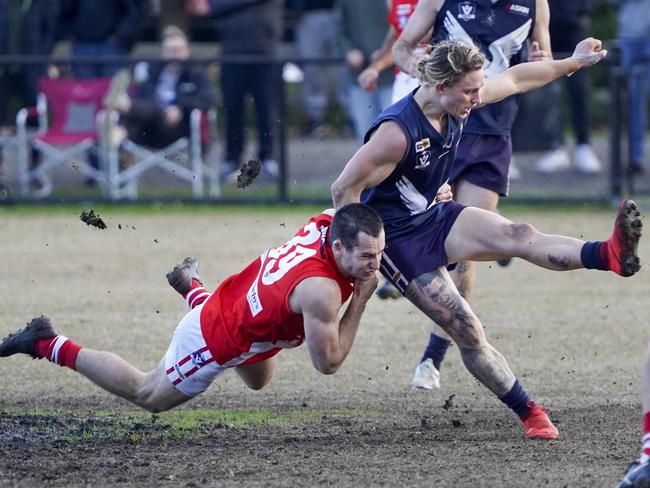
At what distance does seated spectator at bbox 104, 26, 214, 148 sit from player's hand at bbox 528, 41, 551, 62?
6800 millimetres

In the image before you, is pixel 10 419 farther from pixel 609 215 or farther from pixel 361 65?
pixel 609 215

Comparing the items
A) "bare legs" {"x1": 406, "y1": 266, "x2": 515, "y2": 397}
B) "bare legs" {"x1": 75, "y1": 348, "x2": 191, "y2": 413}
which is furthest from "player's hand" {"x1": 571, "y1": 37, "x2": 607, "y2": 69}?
"bare legs" {"x1": 75, "y1": 348, "x2": 191, "y2": 413}

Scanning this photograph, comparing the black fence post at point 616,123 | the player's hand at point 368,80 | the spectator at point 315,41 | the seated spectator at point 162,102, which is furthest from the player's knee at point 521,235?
the spectator at point 315,41

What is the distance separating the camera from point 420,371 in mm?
7445

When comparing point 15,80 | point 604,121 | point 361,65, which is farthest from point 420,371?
point 604,121

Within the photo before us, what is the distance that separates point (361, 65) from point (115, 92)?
8.88 ft

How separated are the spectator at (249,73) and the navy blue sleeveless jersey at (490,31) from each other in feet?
20.6

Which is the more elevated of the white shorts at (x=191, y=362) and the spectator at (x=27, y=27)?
the spectator at (x=27, y=27)

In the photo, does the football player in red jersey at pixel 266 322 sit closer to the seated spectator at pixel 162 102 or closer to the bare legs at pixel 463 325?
the bare legs at pixel 463 325

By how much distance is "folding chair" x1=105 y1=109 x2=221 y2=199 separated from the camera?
13891mm

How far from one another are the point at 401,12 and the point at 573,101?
554cm

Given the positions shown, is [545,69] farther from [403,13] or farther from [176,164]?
[176,164]

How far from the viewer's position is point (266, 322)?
6035 mm

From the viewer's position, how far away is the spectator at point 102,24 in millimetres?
15129
